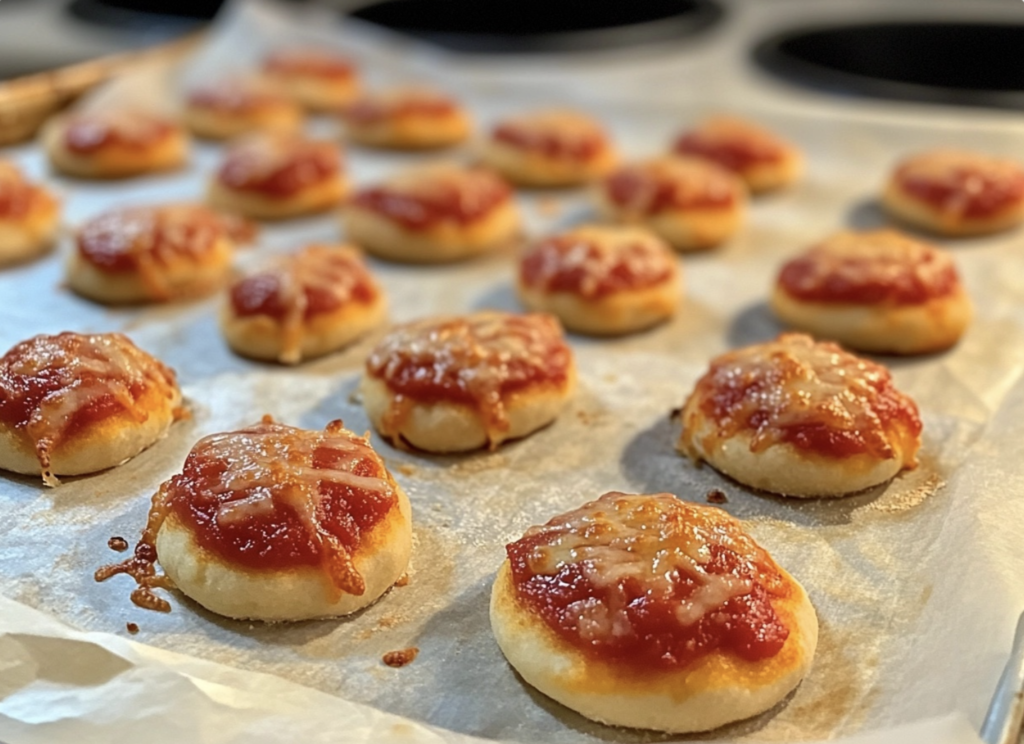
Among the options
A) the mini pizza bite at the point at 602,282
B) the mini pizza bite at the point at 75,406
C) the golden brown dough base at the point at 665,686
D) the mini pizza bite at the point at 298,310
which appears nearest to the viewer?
the golden brown dough base at the point at 665,686

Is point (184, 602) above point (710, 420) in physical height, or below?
below

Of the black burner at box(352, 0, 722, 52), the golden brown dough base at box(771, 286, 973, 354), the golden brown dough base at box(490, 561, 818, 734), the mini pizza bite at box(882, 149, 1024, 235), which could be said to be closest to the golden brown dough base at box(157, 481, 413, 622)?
the golden brown dough base at box(490, 561, 818, 734)

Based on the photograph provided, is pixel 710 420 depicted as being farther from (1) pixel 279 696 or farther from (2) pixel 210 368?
(2) pixel 210 368

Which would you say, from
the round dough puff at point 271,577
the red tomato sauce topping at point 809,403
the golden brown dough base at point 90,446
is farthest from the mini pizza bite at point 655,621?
the golden brown dough base at point 90,446

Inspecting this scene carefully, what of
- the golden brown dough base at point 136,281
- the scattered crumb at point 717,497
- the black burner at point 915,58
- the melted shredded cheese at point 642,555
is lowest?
the golden brown dough base at point 136,281

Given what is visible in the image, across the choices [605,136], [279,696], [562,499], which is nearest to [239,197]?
[605,136]

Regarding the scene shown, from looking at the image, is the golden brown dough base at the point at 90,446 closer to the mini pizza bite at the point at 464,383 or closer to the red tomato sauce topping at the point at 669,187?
the mini pizza bite at the point at 464,383

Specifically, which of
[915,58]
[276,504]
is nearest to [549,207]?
[915,58]
